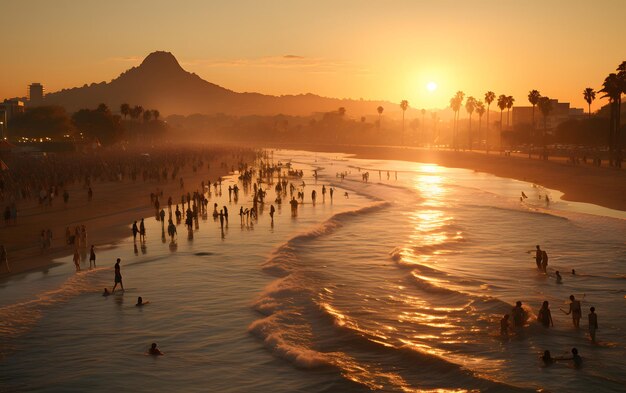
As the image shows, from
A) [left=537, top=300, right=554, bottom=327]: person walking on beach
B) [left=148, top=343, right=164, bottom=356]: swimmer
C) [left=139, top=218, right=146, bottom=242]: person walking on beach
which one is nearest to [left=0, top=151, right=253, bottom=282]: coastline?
[left=139, top=218, right=146, bottom=242]: person walking on beach

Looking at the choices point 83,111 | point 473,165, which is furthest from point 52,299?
point 83,111

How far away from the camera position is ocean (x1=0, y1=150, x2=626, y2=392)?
564 inches

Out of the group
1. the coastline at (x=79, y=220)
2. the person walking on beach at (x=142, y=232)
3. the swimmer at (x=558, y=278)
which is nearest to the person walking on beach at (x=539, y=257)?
the swimmer at (x=558, y=278)

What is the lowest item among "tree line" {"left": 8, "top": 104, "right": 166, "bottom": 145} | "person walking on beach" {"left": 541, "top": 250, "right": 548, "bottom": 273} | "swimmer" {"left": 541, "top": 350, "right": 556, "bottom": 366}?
"swimmer" {"left": 541, "top": 350, "right": 556, "bottom": 366}

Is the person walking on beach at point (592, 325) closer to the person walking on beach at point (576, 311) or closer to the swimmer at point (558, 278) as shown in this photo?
the person walking on beach at point (576, 311)

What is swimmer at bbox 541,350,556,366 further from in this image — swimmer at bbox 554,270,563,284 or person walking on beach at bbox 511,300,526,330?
swimmer at bbox 554,270,563,284

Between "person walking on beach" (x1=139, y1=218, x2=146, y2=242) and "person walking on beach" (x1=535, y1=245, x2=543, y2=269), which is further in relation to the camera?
"person walking on beach" (x1=139, y1=218, x2=146, y2=242)

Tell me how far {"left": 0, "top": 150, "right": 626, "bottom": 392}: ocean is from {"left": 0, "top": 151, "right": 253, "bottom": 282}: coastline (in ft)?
5.92

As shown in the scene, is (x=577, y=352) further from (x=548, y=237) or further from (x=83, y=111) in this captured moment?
(x=83, y=111)

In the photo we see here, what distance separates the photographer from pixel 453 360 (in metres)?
15.3

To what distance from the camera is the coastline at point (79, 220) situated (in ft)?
86.9

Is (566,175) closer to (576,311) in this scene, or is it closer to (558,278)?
(558,278)

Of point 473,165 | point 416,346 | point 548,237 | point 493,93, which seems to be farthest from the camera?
point 493,93

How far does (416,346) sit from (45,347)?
1023cm
